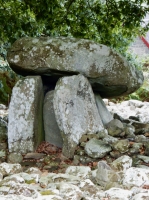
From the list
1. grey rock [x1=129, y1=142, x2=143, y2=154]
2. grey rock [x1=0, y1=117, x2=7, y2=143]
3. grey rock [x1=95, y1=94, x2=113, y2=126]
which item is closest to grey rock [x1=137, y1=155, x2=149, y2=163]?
grey rock [x1=129, y1=142, x2=143, y2=154]

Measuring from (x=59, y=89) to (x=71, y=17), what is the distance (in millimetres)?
3368

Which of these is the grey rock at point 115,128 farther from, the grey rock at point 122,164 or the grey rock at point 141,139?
the grey rock at point 122,164

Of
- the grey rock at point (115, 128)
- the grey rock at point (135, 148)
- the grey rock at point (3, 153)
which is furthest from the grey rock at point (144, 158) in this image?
Answer: the grey rock at point (3, 153)

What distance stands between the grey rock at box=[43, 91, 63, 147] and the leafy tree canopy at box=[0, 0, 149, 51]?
2.45 meters

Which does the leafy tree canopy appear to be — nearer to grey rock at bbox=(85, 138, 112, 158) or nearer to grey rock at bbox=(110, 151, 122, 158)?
grey rock at bbox=(85, 138, 112, 158)

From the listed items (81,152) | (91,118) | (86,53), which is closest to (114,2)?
(86,53)

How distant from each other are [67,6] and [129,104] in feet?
16.5

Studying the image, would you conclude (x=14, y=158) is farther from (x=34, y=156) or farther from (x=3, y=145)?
(x=3, y=145)

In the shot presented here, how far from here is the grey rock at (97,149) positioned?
4.55m

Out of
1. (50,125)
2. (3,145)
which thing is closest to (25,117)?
(50,125)

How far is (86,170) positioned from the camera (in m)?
3.91

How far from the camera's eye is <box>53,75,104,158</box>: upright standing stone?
15.7 feet

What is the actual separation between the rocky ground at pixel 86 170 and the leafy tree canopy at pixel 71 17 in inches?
97.3

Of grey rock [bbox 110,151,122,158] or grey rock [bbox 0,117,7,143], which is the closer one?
grey rock [bbox 110,151,122,158]
